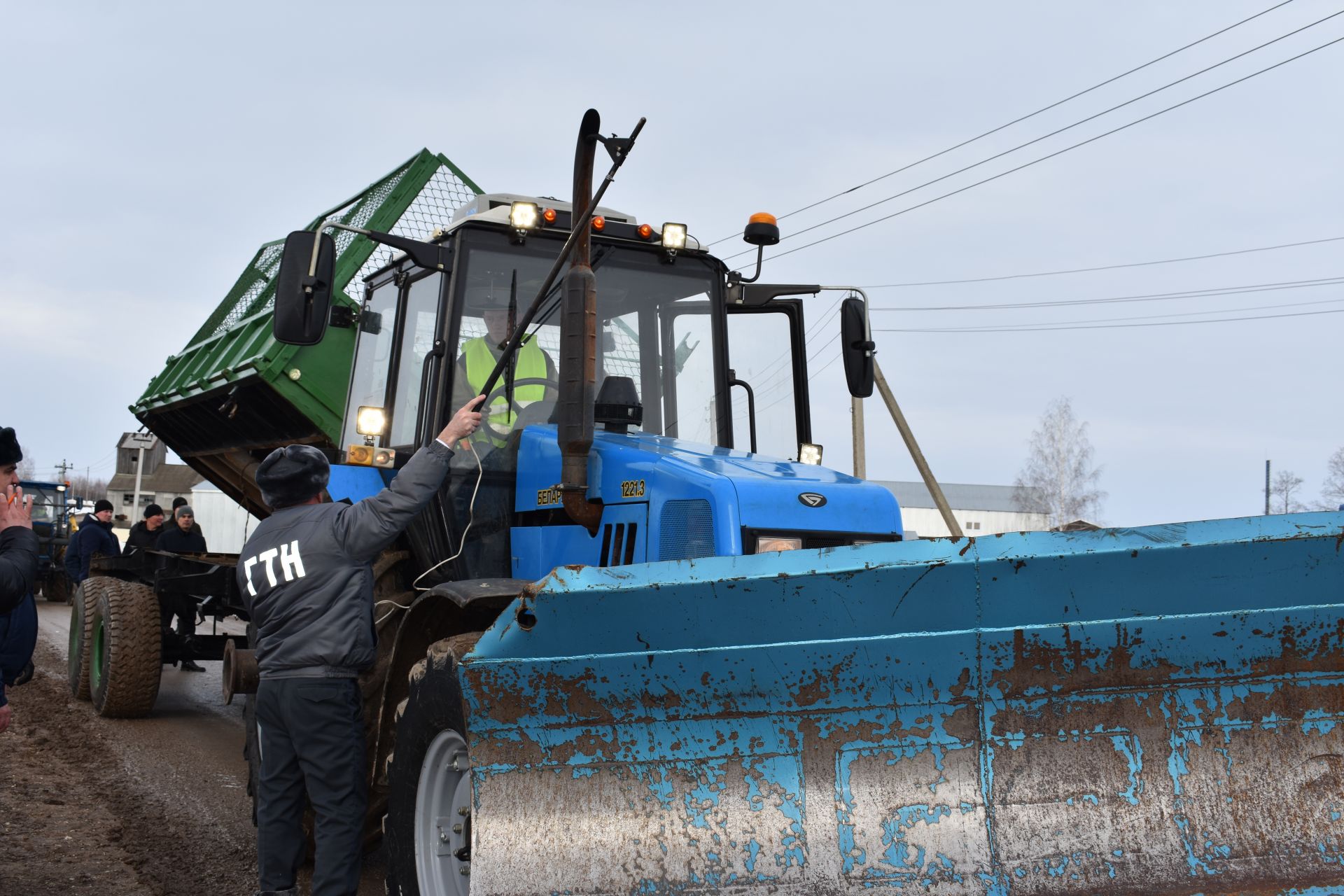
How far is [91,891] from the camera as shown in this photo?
15.3 feet

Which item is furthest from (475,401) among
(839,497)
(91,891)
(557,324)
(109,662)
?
(109,662)

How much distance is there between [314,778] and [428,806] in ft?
1.59

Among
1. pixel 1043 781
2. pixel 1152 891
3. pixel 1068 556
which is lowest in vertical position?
pixel 1152 891

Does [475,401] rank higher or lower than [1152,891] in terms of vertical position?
higher

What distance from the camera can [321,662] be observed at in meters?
3.94

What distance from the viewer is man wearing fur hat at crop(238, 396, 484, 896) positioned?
3908mm

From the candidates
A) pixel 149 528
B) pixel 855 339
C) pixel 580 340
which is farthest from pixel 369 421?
pixel 149 528

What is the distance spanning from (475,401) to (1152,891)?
2.50 meters

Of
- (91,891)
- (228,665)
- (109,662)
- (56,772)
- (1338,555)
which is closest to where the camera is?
(1338,555)

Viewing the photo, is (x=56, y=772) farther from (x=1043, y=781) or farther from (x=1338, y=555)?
(x=1338, y=555)

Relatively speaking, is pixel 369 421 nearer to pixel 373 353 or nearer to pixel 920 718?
pixel 373 353

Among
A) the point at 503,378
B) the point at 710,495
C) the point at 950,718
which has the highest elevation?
the point at 503,378

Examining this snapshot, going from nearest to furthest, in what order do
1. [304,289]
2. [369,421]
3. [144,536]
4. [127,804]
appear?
[304,289] < [369,421] < [127,804] < [144,536]

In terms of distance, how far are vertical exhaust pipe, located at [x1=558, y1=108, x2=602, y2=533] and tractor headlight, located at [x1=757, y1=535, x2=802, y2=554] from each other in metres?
0.62
